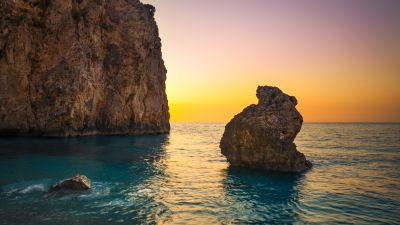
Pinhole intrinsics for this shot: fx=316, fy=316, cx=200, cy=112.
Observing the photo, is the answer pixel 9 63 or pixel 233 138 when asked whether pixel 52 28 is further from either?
pixel 233 138

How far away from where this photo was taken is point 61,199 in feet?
51.4

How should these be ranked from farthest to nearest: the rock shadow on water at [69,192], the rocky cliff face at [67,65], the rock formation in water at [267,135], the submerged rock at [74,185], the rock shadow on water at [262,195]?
the rocky cliff face at [67,65]
the rock formation in water at [267,135]
the submerged rock at [74,185]
the rock shadow on water at [262,195]
the rock shadow on water at [69,192]

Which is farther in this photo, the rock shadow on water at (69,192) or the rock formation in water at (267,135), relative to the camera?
the rock formation in water at (267,135)

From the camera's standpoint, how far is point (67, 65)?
5806 cm

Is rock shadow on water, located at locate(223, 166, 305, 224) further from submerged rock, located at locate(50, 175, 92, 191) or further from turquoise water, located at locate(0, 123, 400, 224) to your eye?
submerged rock, located at locate(50, 175, 92, 191)

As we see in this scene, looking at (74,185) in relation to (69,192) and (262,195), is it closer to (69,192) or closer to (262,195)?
(69,192)

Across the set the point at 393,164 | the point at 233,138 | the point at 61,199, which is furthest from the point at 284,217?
the point at 393,164

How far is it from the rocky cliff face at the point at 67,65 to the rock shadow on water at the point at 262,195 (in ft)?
143

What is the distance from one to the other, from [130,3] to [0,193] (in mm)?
66277

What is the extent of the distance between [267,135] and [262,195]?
778 centimetres

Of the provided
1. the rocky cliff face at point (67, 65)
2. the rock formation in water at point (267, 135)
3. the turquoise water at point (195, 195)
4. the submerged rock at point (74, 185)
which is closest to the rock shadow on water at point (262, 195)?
the turquoise water at point (195, 195)

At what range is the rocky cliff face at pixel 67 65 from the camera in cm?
5584

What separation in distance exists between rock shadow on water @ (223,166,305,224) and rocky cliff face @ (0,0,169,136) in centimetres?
4349

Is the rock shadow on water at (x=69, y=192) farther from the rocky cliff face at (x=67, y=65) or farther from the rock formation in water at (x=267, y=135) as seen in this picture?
the rocky cliff face at (x=67, y=65)
